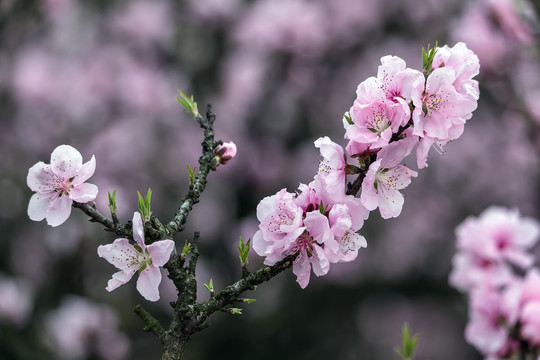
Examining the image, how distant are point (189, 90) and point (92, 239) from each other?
1781mm

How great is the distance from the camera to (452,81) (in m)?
1.40

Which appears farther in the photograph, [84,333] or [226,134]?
[226,134]

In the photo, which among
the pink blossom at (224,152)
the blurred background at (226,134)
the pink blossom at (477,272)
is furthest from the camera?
the blurred background at (226,134)

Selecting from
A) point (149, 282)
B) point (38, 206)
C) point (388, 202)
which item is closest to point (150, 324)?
point (149, 282)

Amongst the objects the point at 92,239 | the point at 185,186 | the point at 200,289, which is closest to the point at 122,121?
the point at 185,186

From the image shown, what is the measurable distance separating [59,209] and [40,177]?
8cm

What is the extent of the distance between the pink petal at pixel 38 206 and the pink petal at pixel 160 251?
0.31 meters

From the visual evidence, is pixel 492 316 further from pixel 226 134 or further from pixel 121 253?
pixel 226 134

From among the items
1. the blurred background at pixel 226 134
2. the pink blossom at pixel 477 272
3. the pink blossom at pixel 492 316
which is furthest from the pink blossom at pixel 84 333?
the pink blossom at pixel 492 316

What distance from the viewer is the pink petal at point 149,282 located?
1368mm

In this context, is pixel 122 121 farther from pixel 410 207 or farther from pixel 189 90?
pixel 410 207

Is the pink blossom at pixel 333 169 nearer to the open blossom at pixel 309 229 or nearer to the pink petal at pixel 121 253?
the open blossom at pixel 309 229

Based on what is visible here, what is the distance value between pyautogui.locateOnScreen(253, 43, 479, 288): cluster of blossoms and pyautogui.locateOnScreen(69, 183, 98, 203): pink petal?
1.18 ft

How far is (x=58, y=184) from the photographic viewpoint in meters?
1.44
